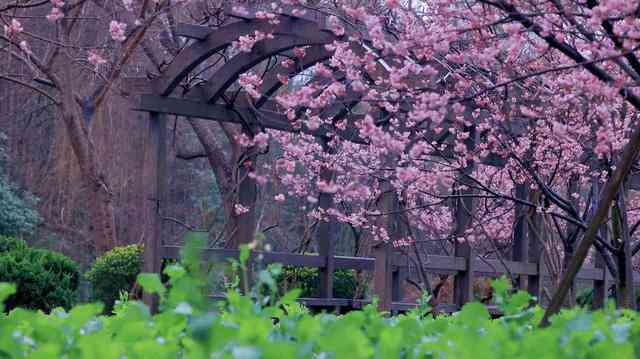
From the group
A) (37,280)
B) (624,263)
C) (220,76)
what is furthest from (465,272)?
(37,280)

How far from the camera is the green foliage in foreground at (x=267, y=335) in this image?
1239 mm

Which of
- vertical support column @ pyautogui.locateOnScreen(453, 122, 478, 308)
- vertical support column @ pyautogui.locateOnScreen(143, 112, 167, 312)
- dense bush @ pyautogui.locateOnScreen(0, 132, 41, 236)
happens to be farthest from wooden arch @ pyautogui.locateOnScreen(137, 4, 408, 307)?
dense bush @ pyautogui.locateOnScreen(0, 132, 41, 236)

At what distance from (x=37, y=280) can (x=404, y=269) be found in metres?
4.15

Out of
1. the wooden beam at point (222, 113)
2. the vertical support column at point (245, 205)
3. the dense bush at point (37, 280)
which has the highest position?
the wooden beam at point (222, 113)

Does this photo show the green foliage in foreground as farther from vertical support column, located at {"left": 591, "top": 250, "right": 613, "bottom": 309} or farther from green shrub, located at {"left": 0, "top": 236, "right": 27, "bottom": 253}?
green shrub, located at {"left": 0, "top": 236, "right": 27, "bottom": 253}

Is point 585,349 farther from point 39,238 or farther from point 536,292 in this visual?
point 39,238

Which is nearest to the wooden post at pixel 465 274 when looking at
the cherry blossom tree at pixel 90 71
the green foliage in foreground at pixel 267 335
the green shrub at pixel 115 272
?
the green shrub at pixel 115 272

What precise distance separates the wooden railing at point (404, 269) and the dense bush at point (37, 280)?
2.38 meters

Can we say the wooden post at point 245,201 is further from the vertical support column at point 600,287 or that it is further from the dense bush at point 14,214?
the dense bush at point 14,214

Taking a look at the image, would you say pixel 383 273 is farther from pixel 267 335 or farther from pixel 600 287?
pixel 267 335

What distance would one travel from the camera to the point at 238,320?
1.49 m

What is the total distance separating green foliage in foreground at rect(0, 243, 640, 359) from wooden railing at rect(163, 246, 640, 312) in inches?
242

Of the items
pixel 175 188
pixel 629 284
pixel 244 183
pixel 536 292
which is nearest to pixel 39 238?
pixel 175 188

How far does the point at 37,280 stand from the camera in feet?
34.9
